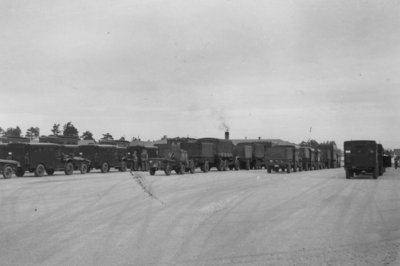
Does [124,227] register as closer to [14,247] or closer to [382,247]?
[14,247]

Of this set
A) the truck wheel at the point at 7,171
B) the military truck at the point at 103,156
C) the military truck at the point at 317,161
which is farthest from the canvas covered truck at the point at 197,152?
the military truck at the point at 317,161

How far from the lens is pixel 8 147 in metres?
29.8

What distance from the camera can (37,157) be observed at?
1208 inches

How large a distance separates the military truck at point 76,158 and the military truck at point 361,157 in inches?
741

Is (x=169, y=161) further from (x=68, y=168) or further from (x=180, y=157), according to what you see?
(x=68, y=168)

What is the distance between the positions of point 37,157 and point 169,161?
8.63m

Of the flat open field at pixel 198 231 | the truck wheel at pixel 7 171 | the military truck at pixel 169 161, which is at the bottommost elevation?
the flat open field at pixel 198 231

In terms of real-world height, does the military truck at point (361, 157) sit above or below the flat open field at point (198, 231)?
above

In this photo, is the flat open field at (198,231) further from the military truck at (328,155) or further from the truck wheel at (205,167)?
the military truck at (328,155)

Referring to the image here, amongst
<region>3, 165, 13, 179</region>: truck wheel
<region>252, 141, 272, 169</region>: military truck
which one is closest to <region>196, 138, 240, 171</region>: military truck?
<region>252, 141, 272, 169</region>: military truck

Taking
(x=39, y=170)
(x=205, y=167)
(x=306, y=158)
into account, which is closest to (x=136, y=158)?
(x=205, y=167)

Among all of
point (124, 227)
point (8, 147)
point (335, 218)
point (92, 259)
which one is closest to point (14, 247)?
point (92, 259)

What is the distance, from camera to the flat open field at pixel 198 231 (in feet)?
22.3

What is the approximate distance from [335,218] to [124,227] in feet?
15.8
